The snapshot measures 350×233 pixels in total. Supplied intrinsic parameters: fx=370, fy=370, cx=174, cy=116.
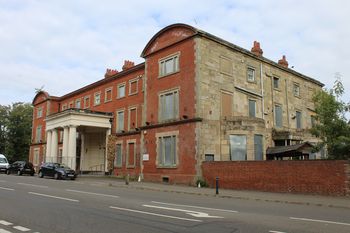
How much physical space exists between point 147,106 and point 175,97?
3.72m

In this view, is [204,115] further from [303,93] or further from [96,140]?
[96,140]

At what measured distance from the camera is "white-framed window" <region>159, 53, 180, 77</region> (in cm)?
3056

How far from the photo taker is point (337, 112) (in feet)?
72.6

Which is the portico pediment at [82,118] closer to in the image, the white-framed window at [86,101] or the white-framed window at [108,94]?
the white-framed window at [108,94]

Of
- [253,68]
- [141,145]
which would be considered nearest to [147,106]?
[141,145]

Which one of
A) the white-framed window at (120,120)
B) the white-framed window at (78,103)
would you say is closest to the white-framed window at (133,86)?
the white-framed window at (120,120)

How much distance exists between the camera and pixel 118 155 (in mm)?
38125

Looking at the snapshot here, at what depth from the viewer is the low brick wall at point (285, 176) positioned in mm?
19531

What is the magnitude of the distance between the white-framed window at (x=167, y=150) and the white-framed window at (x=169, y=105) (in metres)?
1.61

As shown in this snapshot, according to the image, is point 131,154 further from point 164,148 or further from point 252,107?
point 252,107

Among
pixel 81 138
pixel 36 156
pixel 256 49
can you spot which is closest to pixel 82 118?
pixel 81 138

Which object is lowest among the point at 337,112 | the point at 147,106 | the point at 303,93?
the point at 337,112

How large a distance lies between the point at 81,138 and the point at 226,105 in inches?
881

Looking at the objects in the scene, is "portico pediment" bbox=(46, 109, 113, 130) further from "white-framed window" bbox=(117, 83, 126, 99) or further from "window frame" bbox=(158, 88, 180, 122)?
"window frame" bbox=(158, 88, 180, 122)
